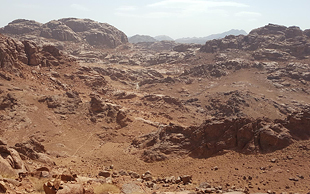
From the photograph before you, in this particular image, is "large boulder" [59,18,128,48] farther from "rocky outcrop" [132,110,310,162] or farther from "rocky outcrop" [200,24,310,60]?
"rocky outcrop" [132,110,310,162]

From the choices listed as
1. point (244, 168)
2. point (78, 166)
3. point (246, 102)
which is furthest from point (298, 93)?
point (78, 166)

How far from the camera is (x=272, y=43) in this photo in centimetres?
6109

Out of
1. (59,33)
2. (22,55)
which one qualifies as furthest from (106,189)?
(59,33)

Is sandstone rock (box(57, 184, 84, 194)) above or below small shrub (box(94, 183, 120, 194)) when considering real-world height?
above

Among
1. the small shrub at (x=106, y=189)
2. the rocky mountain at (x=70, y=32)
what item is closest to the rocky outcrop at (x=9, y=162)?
the small shrub at (x=106, y=189)

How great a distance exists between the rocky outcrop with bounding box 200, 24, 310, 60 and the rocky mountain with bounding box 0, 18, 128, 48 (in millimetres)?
35989

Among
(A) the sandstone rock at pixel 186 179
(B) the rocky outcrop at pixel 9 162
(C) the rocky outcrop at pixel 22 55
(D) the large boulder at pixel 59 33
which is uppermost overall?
(D) the large boulder at pixel 59 33

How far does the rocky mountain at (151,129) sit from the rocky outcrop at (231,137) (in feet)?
0.17

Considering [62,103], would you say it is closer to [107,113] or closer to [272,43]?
[107,113]

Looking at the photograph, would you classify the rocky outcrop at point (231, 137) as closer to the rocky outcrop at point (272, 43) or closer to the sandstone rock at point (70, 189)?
the sandstone rock at point (70, 189)

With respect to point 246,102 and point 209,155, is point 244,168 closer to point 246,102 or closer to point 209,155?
point 209,155

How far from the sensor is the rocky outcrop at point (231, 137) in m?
12.3

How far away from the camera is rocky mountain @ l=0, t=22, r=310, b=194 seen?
9906mm

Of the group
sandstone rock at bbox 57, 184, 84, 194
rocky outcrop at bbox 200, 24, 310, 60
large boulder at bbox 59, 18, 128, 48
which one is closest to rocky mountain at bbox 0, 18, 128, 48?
large boulder at bbox 59, 18, 128, 48
